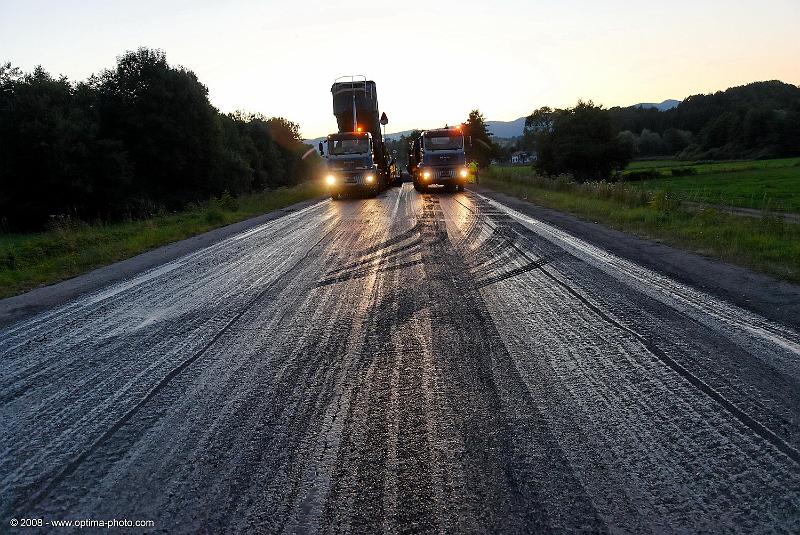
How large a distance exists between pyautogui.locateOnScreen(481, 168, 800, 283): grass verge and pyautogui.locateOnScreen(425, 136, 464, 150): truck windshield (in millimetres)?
10017

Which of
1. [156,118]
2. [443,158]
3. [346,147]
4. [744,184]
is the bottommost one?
[744,184]

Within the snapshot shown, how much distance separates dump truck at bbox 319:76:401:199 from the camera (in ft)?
104

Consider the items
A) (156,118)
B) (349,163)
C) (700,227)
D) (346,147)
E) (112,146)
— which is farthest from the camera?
(156,118)

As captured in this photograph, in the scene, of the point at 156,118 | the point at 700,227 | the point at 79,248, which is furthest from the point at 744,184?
the point at 79,248

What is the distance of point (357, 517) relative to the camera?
275cm

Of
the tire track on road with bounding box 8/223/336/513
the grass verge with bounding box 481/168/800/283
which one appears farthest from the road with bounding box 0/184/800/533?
the grass verge with bounding box 481/168/800/283

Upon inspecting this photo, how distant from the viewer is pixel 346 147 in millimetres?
32188

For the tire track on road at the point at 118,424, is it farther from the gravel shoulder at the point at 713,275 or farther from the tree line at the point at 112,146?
the tree line at the point at 112,146

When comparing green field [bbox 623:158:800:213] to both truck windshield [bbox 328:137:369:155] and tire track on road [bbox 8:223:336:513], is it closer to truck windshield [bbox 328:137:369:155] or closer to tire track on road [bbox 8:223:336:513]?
truck windshield [bbox 328:137:369:155]

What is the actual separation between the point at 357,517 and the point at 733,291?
645cm

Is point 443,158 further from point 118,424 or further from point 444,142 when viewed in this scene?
point 118,424

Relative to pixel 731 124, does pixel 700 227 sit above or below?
below

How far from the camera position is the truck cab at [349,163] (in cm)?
3181

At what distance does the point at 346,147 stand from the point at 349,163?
97cm
